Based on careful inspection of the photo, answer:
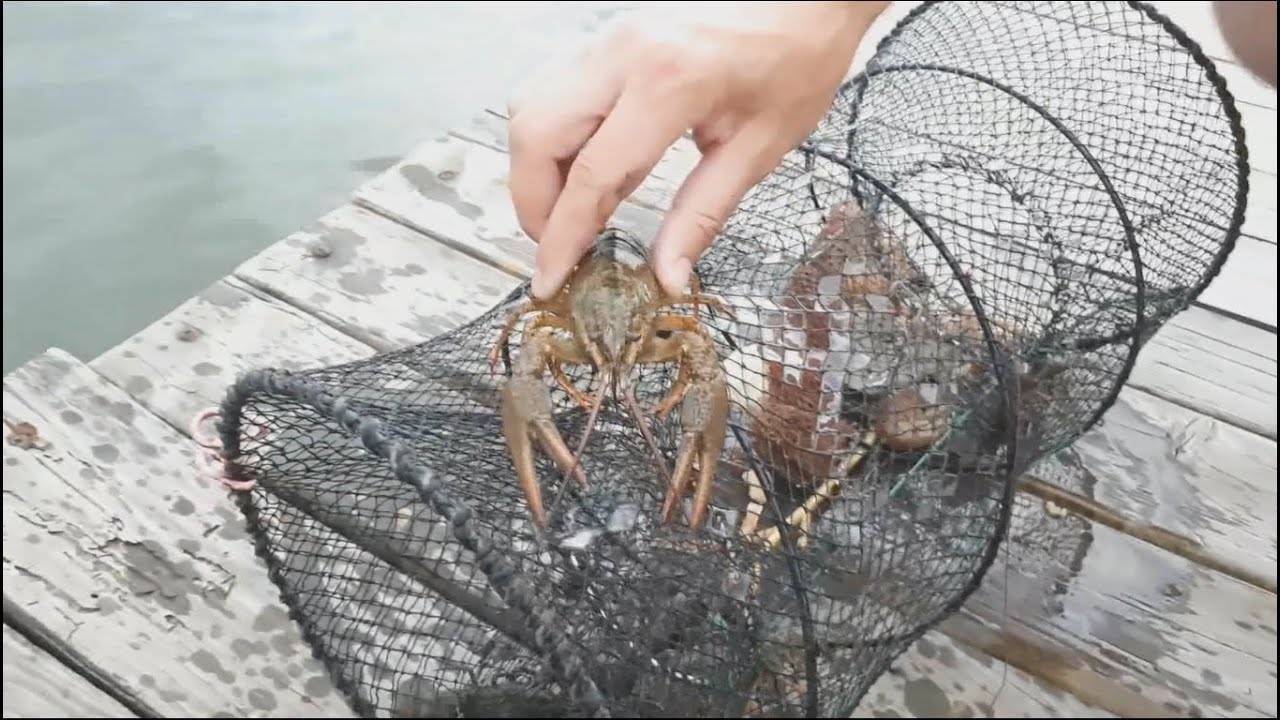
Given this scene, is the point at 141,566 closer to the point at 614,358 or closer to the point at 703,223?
the point at 614,358

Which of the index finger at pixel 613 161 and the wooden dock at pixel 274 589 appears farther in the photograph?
the wooden dock at pixel 274 589

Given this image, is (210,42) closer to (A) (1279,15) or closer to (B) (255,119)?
(B) (255,119)

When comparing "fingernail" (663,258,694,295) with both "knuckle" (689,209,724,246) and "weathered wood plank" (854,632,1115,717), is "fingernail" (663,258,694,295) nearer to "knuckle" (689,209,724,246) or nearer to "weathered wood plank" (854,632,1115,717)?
"knuckle" (689,209,724,246)

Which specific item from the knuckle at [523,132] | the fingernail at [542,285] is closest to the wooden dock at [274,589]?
the fingernail at [542,285]

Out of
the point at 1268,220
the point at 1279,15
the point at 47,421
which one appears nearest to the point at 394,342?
the point at 47,421

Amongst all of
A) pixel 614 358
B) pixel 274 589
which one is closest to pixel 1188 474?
pixel 614 358

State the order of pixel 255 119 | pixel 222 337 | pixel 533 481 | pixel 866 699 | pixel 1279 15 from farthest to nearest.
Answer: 1. pixel 255 119
2. pixel 222 337
3. pixel 866 699
4. pixel 533 481
5. pixel 1279 15

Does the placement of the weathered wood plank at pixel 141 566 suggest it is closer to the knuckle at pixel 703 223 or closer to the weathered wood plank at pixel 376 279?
the weathered wood plank at pixel 376 279
